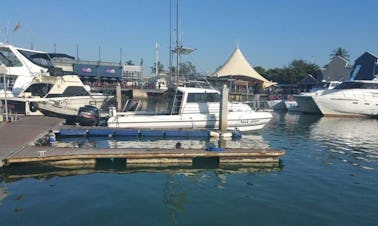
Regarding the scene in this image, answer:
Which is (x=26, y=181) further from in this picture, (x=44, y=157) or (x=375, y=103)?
(x=375, y=103)

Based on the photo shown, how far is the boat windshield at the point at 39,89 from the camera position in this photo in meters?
26.5

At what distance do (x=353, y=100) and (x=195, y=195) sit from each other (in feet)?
112

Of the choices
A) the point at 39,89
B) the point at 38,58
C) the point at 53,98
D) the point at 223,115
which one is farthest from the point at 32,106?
the point at 223,115

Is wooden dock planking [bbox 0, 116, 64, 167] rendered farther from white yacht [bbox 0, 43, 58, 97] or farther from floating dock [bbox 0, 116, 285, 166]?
white yacht [bbox 0, 43, 58, 97]

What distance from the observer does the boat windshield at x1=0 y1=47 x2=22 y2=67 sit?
29.7 metres

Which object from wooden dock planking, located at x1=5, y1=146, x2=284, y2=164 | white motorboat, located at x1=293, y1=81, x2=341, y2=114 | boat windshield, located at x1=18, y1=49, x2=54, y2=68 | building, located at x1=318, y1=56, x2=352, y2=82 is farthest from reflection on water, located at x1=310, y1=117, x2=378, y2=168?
building, located at x1=318, y1=56, x2=352, y2=82

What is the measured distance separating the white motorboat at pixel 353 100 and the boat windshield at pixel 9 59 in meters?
31.8

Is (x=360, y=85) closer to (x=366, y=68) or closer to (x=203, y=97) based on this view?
(x=366, y=68)

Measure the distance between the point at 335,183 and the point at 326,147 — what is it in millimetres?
7708

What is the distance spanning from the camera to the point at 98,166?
44.0 ft

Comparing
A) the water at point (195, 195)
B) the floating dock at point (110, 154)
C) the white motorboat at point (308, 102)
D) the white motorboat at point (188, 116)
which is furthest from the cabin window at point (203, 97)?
the white motorboat at point (308, 102)

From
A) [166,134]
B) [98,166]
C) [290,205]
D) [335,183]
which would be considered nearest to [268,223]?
[290,205]

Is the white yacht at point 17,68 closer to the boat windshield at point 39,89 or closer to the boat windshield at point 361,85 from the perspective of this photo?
the boat windshield at point 39,89

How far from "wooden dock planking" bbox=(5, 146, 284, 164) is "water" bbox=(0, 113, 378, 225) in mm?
462
